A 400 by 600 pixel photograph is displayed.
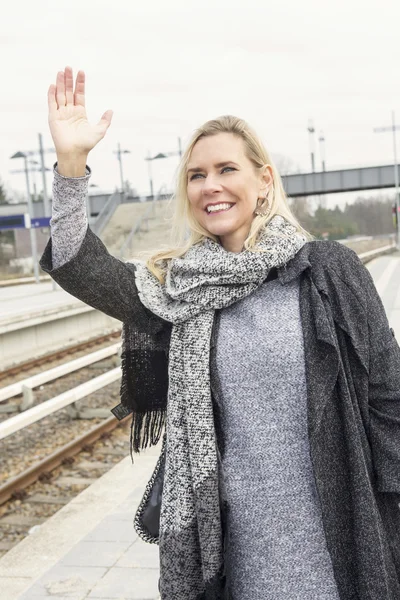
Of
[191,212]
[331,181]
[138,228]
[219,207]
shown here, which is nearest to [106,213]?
[138,228]

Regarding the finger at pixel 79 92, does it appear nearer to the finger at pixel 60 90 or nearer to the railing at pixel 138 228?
the finger at pixel 60 90

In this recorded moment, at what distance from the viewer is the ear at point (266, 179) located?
2.20m

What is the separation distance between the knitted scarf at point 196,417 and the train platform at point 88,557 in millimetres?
1781

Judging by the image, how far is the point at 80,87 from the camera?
206cm

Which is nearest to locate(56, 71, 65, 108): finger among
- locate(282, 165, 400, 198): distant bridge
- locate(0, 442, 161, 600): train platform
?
locate(0, 442, 161, 600): train platform

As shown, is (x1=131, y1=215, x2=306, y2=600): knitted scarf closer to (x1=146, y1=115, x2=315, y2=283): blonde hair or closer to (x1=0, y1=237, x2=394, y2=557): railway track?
(x1=146, y1=115, x2=315, y2=283): blonde hair

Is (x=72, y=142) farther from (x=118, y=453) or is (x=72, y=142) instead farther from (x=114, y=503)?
(x=118, y=453)

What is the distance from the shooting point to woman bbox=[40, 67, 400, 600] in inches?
76.9

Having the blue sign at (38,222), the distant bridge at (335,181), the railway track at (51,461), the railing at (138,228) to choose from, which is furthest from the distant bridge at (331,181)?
the railway track at (51,461)

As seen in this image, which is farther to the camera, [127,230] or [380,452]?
[127,230]

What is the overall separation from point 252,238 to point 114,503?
3543 millimetres

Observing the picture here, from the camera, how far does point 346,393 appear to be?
1.96 m

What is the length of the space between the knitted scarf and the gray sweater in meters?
0.04

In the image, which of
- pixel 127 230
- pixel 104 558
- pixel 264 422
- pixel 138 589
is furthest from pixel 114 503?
pixel 127 230
